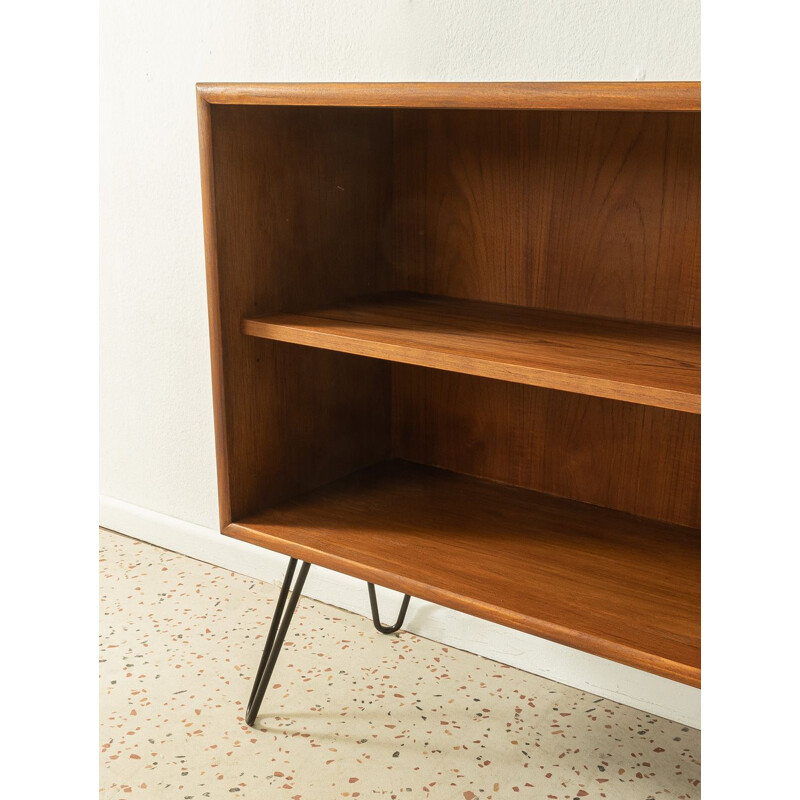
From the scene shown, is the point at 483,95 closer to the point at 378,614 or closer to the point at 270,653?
the point at 270,653

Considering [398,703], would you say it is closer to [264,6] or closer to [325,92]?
[325,92]

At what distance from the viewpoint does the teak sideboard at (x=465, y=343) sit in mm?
1213

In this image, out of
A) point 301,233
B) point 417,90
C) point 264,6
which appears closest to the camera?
point 417,90

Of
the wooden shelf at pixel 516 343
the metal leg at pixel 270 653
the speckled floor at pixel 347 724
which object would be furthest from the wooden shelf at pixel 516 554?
the speckled floor at pixel 347 724

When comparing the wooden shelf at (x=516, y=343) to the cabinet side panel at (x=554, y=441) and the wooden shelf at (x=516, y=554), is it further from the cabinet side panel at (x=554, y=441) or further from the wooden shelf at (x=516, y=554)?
the wooden shelf at (x=516, y=554)

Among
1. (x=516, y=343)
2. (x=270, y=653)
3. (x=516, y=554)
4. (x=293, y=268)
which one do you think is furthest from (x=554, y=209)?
(x=270, y=653)

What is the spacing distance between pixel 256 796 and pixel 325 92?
109cm

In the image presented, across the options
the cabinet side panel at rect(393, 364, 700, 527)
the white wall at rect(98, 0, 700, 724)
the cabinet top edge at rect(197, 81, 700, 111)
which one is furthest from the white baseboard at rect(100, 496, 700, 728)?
the cabinet top edge at rect(197, 81, 700, 111)

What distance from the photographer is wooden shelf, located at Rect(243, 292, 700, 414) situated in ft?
3.44

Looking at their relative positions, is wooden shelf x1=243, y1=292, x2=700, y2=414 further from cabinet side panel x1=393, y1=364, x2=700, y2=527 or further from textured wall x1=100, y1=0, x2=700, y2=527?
textured wall x1=100, y1=0, x2=700, y2=527

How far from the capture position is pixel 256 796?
143 cm

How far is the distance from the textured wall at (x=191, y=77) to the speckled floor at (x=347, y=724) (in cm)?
51

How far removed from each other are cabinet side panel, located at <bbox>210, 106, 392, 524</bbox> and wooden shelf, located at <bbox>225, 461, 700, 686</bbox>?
8 cm
